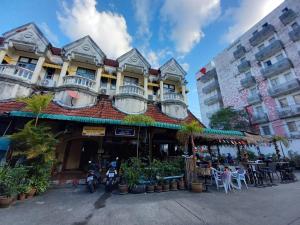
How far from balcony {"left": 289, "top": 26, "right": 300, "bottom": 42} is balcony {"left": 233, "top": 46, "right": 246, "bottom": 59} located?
21.9 feet

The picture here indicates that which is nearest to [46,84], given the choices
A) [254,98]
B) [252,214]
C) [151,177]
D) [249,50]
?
[151,177]

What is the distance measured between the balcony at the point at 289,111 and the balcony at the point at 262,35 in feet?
39.6

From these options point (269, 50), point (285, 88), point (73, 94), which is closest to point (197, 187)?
point (73, 94)

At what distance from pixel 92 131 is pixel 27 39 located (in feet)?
36.5

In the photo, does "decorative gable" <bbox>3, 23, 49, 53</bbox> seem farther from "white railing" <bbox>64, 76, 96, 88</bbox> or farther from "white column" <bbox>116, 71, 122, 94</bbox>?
"white column" <bbox>116, 71, 122, 94</bbox>

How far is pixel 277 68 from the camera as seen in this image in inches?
805

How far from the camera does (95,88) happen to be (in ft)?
41.2

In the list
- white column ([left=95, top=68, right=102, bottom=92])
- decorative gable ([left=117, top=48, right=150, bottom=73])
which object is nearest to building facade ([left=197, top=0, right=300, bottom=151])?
decorative gable ([left=117, top=48, right=150, bottom=73])

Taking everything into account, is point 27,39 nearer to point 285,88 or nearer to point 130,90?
point 130,90

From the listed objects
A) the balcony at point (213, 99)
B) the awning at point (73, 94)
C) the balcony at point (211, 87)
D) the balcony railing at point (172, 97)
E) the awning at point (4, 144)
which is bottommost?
the awning at point (4, 144)

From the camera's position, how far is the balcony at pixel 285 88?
18375 mm

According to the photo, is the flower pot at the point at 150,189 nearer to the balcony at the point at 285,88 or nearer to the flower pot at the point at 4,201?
the flower pot at the point at 4,201

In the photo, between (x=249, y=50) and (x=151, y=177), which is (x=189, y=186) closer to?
(x=151, y=177)

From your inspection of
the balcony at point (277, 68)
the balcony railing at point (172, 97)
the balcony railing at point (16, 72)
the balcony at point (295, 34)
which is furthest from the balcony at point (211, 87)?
the balcony railing at point (16, 72)
